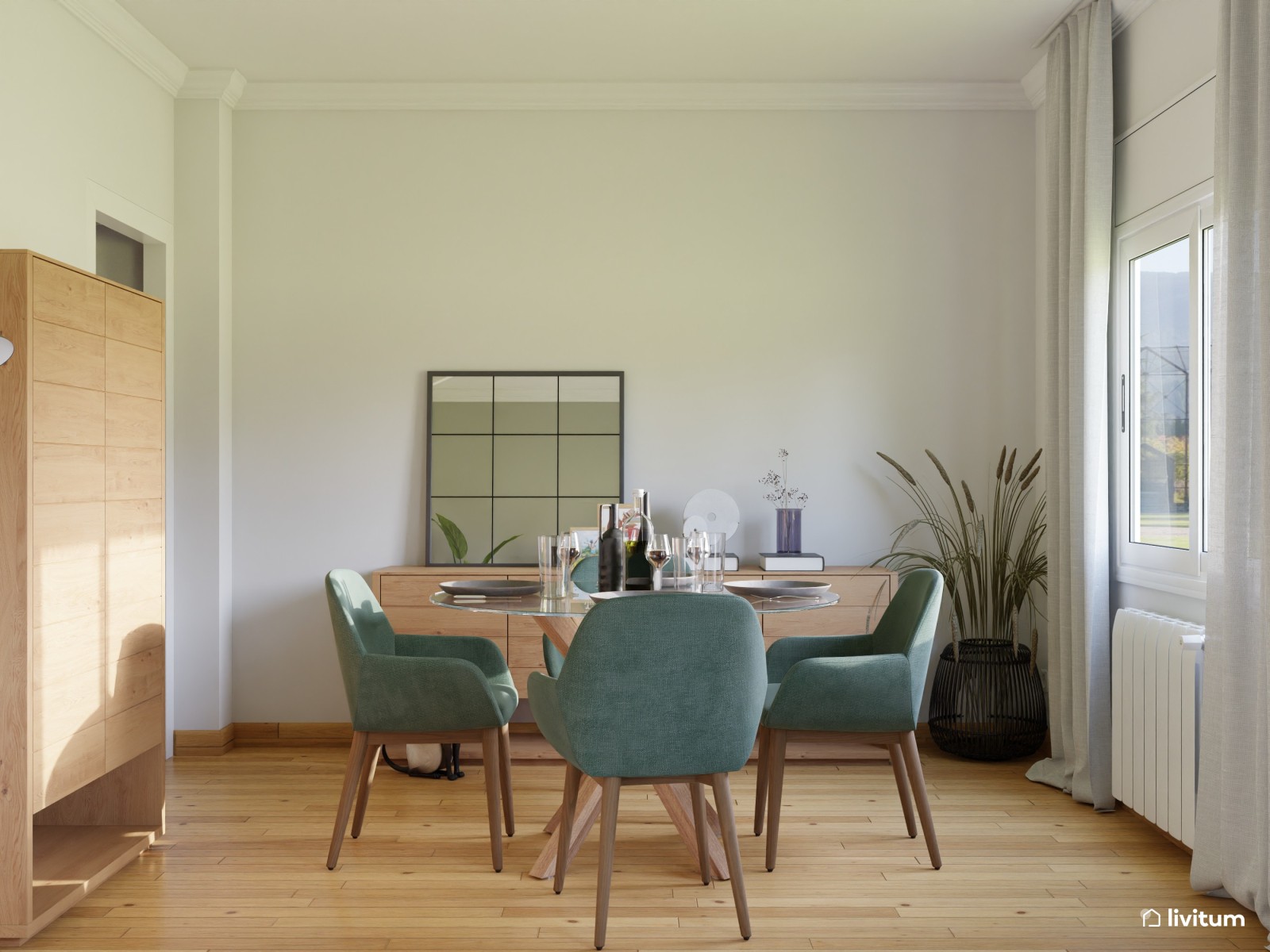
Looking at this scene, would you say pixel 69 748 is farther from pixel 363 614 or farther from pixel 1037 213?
pixel 1037 213

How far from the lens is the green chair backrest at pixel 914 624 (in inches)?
121

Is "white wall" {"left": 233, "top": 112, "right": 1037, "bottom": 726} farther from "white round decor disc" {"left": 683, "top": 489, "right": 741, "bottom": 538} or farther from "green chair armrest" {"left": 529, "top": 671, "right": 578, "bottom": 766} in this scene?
"green chair armrest" {"left": 529, "top": 671, "right": 578, "bottom": 766}

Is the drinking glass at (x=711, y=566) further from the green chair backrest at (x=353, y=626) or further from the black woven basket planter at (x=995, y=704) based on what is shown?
the black woven basket planter at (x=995, y=704)

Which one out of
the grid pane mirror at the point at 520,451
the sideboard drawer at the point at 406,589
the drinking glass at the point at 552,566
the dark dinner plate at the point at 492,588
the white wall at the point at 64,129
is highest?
the white wall at the point at 64,129

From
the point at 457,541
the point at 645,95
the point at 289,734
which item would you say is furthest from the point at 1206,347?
the point at 289,734

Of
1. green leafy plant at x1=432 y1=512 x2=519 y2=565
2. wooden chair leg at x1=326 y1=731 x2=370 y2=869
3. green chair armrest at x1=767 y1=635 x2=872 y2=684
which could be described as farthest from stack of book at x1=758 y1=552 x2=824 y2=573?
wooden chair leg at x1=326 y1=731 x2=370 y2=869

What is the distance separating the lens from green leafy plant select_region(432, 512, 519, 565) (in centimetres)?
455

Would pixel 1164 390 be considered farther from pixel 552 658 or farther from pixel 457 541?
pixel 457 541

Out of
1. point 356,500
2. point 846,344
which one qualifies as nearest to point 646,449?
point 846,344

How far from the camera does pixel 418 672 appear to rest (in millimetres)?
2963

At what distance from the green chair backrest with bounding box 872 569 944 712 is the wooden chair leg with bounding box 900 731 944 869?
0.12m

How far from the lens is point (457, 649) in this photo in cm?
354

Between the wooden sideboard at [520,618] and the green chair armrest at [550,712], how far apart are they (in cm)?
132

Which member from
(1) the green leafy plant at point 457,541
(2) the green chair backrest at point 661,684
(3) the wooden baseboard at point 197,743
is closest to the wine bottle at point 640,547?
(2) the green chair backrest at point 661,684
